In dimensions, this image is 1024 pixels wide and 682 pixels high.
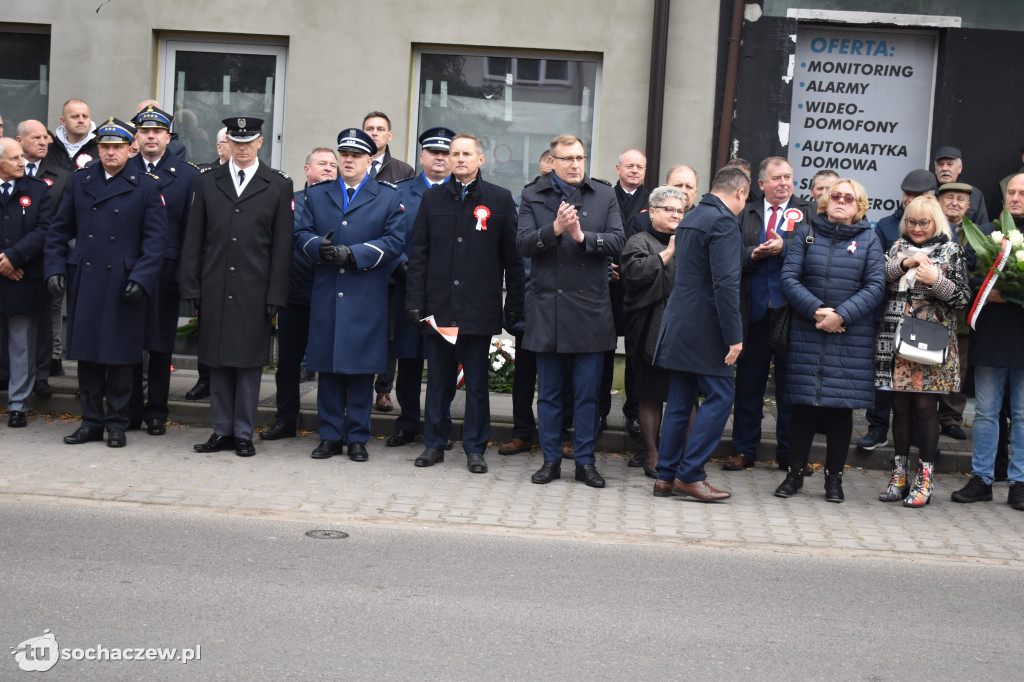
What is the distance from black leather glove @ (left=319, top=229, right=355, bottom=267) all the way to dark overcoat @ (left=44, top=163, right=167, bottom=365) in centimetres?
133

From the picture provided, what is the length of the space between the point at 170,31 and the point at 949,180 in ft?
26.4

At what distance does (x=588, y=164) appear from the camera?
12680 mm

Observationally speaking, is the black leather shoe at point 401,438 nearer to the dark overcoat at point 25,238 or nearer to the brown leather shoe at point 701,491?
the brown leather shoe at point 701,491

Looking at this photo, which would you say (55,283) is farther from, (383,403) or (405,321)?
(383,403)

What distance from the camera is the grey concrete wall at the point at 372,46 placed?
12305 mm

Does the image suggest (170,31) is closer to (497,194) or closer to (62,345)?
(62,345)

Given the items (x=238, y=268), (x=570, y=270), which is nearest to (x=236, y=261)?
(x=238, y=268)

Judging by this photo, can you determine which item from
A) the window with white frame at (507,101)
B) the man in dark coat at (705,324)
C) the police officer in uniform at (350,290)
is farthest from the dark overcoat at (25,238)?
the man in dark coat at (705,324)

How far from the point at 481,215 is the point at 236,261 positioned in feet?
5.90

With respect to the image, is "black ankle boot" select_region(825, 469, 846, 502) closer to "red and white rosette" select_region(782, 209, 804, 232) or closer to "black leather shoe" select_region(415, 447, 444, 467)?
"red and white rosette" select_region(782, 209, 804, 232)

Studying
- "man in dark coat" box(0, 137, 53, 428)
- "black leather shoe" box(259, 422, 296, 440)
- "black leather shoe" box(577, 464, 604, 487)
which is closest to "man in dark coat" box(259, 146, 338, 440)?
"black leather shoe" box(259, 422, 296, 440)

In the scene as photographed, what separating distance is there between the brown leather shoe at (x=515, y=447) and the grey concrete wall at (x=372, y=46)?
4129 millimetres

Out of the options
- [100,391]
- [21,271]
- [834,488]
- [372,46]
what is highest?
[372,46]

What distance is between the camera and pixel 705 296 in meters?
7.72
